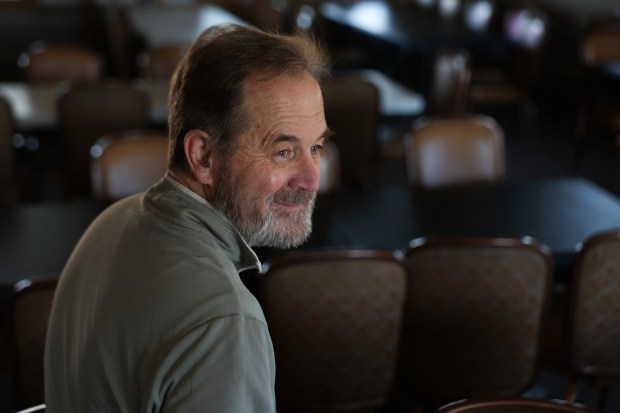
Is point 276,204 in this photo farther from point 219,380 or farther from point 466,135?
point 466,135

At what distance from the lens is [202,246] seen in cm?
Result: 113

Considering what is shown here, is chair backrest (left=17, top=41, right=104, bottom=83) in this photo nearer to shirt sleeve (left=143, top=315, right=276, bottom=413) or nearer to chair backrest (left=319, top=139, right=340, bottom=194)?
chair backrest (left=319, top=139, right=340, bottom=194)

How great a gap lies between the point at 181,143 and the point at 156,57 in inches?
146

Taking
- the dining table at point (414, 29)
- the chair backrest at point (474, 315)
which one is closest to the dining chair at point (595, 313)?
the chair backrest at point (474, 315)

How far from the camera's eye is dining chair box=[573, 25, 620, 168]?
17.9 feet

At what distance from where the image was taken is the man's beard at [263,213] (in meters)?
1.21

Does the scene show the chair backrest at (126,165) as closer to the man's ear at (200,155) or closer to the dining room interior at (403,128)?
the dining room interior at (403,128)

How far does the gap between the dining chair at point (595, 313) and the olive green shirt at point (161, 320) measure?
141cm

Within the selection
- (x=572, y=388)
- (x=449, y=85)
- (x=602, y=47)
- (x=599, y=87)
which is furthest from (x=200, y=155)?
(x=602, y=47)

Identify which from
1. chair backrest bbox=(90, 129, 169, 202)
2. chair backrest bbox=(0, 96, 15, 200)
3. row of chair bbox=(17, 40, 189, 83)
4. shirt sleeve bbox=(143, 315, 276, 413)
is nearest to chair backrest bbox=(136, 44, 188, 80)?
row of chair bbox=(17, 40, 189, 83)

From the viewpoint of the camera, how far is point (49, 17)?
720 centimetres

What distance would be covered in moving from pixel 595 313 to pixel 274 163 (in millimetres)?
1546

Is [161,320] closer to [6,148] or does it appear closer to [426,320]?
[426,320]

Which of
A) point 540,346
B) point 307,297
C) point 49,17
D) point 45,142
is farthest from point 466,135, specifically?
point 49,17
